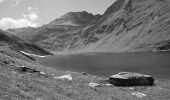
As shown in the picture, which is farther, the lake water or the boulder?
the lake water

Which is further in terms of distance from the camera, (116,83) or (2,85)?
(116,83)

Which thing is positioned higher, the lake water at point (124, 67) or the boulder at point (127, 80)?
the boulder at point (127, 80)

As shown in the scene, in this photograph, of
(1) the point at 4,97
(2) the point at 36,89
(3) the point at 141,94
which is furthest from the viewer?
(3) the point at 141,94

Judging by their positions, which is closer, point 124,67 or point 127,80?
point 127,80

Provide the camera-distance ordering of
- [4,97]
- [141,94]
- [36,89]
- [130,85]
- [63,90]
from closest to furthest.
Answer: [4,97] → [36,89] → [63,90] → [141,94] → [130,85]

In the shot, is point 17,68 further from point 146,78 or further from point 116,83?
point 146,78

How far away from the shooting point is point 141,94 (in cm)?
3083

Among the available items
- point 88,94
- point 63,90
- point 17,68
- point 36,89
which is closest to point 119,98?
point 88,94

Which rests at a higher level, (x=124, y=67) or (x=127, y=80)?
(x=127, y=80)

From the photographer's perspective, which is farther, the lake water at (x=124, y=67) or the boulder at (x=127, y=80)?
the lake water at (x=124, y=67)

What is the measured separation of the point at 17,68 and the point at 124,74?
1448 cm

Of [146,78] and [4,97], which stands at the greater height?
[4,97]

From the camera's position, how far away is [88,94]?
26.1m

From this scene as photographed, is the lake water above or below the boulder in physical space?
below
